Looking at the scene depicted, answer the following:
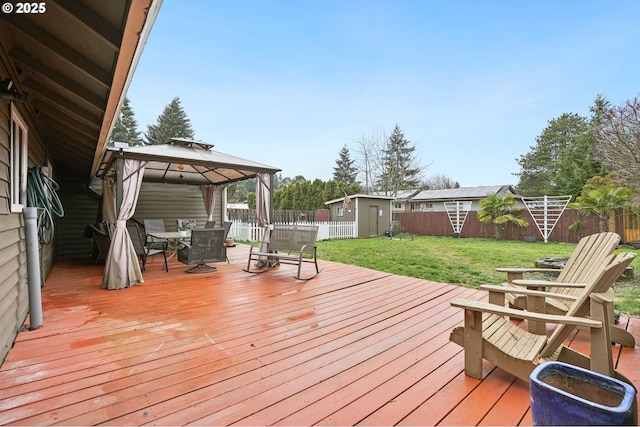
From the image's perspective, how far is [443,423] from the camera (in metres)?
1.50

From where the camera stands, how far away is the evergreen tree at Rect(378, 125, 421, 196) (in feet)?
79.1

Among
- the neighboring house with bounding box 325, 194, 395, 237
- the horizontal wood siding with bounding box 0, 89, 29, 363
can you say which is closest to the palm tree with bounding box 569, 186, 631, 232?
the neighboring house with bounding box 325, 194, 395, 237

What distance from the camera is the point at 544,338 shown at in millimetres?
2092

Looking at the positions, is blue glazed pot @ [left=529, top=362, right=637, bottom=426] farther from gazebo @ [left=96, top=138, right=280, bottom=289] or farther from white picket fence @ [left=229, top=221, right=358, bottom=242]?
white picket fence @ [left=229, top=221, right=358, bottom=242]

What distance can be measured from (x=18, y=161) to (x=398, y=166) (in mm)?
25485

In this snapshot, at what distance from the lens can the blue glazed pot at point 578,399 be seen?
981mm

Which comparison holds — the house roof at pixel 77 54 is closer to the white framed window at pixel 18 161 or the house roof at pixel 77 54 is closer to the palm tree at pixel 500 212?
the white framed window at pixel 18 161

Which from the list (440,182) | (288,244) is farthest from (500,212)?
(440,182)

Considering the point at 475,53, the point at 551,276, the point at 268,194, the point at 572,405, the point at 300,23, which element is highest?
the point at 300,23

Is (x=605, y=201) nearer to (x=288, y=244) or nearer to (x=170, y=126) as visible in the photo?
(x=288, y=244)

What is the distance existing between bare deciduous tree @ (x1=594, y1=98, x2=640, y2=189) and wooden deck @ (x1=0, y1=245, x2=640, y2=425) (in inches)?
235

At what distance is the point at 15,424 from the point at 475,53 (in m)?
15.0

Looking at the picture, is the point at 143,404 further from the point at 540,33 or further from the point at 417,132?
the point at 417,132

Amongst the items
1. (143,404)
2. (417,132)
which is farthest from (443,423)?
(417,132)
